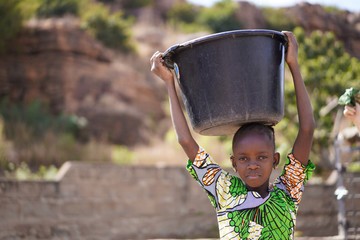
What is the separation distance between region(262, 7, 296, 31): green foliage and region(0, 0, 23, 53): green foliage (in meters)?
16.0

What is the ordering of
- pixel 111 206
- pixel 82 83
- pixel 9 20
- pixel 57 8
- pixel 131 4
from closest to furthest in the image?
pixel 111 206 < pixel 9 20 < pixel 82 83 < pixel 57 8 < pixel 131 4

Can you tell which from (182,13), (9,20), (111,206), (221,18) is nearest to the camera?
(111,206)

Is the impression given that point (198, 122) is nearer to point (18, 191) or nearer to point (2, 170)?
point (18, 191)

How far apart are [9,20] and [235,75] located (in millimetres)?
11823

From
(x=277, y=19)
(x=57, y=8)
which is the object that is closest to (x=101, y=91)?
(x=57, y=8)

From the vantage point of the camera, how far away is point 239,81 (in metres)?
2.08

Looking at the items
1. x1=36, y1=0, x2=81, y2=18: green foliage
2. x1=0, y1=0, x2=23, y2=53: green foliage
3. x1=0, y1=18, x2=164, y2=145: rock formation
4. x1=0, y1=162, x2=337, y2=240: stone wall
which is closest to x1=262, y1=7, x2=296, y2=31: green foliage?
x1=36, y1=0, x2=81, y2=18: green foliage

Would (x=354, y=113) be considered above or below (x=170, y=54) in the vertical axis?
below

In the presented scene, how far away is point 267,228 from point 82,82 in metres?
12.3

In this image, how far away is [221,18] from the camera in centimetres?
2480

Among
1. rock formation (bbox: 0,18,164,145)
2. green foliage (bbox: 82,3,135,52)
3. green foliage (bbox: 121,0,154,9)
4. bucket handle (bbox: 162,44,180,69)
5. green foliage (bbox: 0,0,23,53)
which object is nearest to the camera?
bucket handle (bbox: 162,44,180,69)

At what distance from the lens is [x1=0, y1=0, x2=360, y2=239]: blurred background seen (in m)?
8.45

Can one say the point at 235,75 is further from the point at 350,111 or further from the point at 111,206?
the point at 111,206

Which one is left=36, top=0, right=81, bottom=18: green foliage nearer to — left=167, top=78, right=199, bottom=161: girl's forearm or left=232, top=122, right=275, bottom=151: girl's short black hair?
left=167, top=78, right=199, bottom=161: girl's forearm
